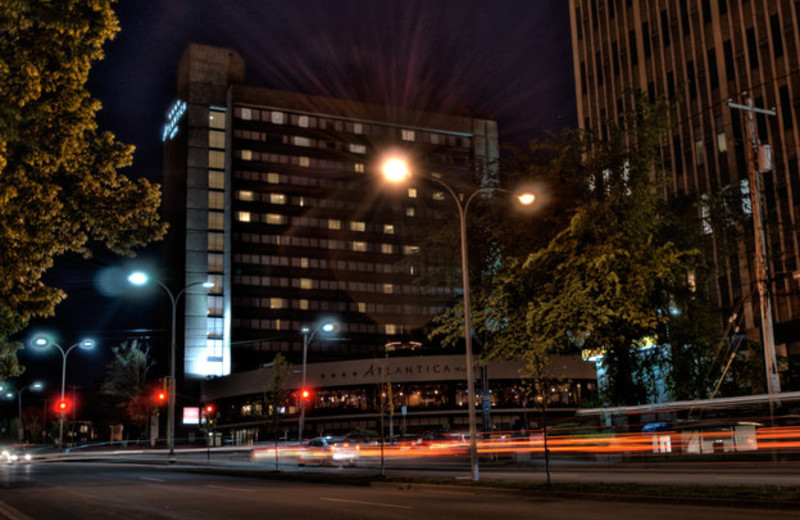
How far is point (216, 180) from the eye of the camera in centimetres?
11188

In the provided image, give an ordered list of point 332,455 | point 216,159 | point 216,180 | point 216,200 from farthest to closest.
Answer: point 216,159, point 216,180, point 216,200, point 332,455

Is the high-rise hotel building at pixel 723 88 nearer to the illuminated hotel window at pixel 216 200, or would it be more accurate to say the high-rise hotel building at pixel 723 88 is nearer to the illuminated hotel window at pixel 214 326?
the illuminated hotel window at pixel 216 200

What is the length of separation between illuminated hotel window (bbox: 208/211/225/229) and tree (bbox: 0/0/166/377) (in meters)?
96.3

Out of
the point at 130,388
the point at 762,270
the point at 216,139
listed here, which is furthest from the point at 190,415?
the point at 762,270

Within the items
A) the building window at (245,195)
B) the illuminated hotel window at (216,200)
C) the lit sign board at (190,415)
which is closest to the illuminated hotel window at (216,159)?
the illuminated hotel window at (216,200)

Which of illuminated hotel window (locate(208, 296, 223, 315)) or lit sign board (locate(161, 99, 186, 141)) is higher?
lit sign board (locate(161, 99, 186, 141))

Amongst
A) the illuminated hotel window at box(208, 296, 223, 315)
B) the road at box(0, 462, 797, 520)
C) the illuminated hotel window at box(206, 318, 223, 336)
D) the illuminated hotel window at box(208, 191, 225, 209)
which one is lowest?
the road at box(0, 462, 797, 520)

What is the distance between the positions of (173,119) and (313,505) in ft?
367

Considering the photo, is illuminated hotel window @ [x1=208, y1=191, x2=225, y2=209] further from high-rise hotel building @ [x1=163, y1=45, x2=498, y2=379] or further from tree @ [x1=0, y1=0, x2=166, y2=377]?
tree @ [x1=0, y1=0, x2=166, y2=377]

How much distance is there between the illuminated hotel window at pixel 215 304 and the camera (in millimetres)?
107938

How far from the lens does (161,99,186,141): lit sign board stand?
376ft

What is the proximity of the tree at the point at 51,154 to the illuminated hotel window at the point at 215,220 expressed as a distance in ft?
316

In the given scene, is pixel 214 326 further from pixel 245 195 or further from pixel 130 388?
pixel 245 195

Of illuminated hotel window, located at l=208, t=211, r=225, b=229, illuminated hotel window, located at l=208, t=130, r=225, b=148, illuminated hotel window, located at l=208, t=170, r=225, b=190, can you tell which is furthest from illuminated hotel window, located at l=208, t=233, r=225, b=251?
illuminated hotel window, located at l=208, t=130, r=225, b=148
